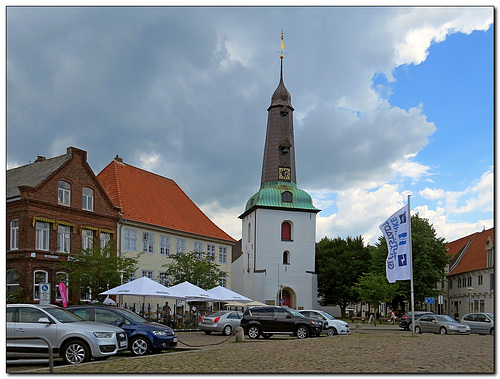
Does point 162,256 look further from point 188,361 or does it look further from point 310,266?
point 188,361

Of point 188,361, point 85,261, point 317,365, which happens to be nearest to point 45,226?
point 85,261

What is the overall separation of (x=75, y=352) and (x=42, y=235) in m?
23.8

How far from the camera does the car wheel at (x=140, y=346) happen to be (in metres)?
19.8

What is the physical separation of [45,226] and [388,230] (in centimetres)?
2172

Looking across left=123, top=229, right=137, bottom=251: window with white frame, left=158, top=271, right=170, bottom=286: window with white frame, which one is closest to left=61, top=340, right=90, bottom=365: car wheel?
left=123, top=229, right=137, bottom=251: window with white frame

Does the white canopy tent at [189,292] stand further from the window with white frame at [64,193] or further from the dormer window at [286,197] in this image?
the dormer window at [286,197]

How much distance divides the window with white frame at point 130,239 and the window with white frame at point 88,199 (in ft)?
13.4

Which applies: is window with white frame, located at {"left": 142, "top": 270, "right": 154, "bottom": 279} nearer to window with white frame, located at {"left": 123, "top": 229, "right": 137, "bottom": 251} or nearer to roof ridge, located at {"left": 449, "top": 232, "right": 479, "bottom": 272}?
window with white frame, located at {"left": 123, "top": 229, "right": 137, "bottom": 251}

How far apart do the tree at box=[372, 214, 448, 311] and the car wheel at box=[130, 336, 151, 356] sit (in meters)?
46.2

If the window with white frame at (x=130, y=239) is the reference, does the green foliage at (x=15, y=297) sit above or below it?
below

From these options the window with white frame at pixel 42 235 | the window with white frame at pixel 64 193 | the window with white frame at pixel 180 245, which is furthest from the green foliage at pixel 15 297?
the window with white frame at pixel 180 245

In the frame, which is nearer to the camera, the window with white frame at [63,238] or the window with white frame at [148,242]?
the window with white frame at [63,238]

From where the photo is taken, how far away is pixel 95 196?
143 feet

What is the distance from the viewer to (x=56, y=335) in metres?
16.9
